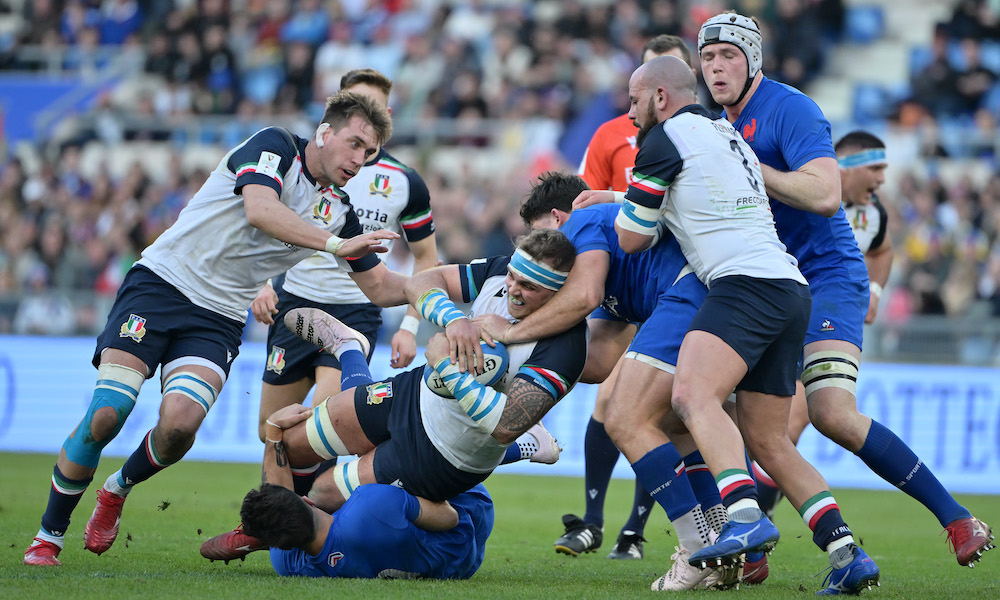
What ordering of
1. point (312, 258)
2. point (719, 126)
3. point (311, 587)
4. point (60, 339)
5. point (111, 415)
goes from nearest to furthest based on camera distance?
point (311, 587) < point (719, 126) < point (111, 415) < point (312, 258) < point (60, 339)

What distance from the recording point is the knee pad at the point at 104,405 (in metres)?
5.99

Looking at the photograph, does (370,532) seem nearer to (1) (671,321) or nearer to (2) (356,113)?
(1) (671,321)

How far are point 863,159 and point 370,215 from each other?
3.25 meters

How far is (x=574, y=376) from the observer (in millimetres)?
5668

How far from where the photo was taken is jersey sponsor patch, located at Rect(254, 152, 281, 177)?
6125mm

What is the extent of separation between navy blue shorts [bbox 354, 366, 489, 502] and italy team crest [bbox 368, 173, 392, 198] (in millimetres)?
2082

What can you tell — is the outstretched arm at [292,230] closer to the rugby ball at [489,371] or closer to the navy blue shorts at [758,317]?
the rugby ball at [489,371]

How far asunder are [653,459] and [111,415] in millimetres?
2766

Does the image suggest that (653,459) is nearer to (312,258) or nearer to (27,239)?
(312,258)

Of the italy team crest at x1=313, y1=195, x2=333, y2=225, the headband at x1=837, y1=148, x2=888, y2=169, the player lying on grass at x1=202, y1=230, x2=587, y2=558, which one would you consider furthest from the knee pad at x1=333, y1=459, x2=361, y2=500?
the headband at x1=837, y1=148, x2=888, y2=169

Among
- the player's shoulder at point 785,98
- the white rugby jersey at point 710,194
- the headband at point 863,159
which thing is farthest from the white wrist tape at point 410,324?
the headband at point 863,159

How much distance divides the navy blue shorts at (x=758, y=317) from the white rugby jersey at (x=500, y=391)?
2.06ft

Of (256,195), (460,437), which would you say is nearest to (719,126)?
(460,437)

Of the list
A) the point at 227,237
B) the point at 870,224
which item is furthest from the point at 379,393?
the point at 870,224
